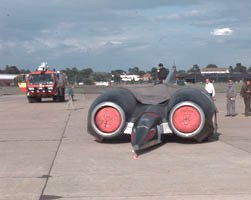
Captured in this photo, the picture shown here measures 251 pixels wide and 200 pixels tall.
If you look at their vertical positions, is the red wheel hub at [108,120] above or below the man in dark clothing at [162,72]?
below

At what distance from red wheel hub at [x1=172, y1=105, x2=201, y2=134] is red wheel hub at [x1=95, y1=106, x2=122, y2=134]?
135 centimetres

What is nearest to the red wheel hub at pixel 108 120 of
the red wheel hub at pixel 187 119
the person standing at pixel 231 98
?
the red wheel hub at pixel 187 119

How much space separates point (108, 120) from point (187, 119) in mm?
1886

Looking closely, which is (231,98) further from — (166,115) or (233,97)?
(166,115)

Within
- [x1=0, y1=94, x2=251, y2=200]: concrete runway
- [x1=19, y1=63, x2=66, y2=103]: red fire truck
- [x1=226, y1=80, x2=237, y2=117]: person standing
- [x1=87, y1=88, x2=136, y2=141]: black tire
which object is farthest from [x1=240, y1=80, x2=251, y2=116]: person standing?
[x1=19, y1=63, x2=66, y2=103]: red fire truck

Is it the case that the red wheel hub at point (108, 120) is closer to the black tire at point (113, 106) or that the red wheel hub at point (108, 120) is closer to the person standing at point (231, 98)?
the black tire at point (113, 106)

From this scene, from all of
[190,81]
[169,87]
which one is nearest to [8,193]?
[169,87]

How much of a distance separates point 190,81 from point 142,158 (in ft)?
91.7

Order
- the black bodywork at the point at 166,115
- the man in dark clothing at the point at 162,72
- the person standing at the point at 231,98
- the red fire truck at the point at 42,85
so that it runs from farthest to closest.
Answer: the red fire truck at the point at 42,85 < the person standing at the point at 231,98 < the man in dark clothing at the point at 162,72 < the black bodywork at the point at 166,115

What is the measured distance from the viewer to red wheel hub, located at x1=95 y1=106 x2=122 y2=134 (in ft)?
38.7

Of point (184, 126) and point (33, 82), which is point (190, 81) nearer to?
point (33, 82)

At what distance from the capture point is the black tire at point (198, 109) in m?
11.5

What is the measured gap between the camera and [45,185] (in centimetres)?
749

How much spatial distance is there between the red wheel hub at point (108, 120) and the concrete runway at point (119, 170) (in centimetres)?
43
